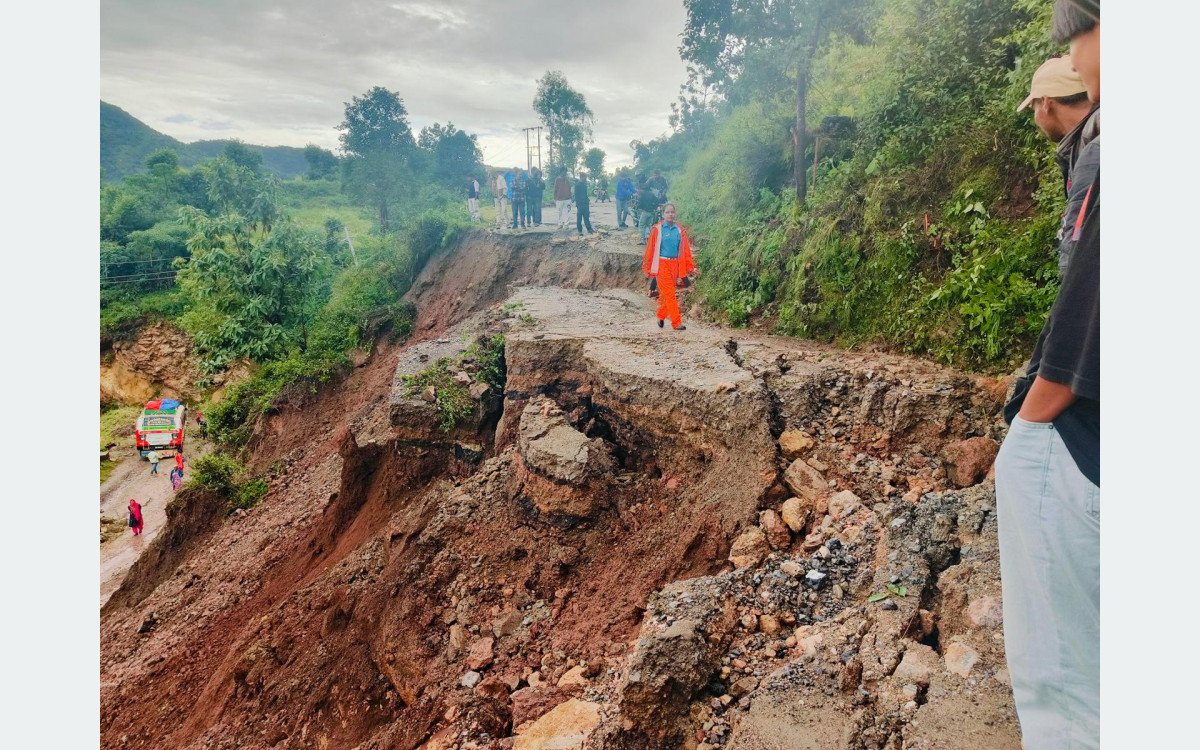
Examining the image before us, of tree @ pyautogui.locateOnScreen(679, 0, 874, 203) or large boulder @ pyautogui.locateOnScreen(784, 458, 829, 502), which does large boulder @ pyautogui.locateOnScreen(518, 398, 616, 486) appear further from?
tree @ pyautogui.locateOnScreen(679, 0, 874, 203)

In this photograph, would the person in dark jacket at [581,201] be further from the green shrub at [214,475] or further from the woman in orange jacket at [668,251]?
the green shrub at [214,475]

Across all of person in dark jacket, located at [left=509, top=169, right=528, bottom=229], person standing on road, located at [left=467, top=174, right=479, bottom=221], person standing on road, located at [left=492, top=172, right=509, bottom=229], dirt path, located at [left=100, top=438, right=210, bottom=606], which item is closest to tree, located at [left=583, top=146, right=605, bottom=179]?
person in dark jacket, located at [left=509, top=169, right=528, bottom=229]

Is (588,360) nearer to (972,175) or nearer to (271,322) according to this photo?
(972,175)

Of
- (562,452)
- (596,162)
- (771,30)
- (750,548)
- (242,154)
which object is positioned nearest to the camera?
(750,548)

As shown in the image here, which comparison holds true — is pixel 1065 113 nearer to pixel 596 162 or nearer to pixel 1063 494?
pixel 1063 494

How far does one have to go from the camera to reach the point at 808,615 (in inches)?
117

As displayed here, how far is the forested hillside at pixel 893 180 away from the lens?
3984mm

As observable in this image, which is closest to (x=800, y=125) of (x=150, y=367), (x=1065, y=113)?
(x=1065, y=113)

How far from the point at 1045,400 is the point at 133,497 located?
1696 centimetres

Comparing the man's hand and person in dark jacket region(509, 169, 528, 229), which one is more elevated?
person in dark jacket region(509, 169, 528, 229)

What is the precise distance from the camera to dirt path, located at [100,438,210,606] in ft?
35.4

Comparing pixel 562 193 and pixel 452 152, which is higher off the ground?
pixel 452 152

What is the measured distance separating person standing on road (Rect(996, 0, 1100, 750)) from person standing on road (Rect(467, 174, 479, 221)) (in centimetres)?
1522

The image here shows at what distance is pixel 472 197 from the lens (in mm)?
15336
